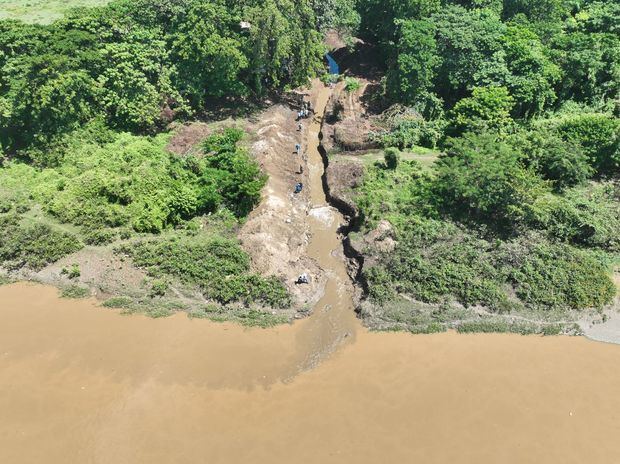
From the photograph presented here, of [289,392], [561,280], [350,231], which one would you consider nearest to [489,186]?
[561,280]

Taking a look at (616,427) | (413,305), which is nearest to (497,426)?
(616,427)

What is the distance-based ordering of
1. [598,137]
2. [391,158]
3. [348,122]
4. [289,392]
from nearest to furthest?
[289,392], [598,137], [391,158], [348,122]

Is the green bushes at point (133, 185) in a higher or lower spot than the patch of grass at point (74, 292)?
higher

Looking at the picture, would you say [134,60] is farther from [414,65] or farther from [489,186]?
[489,186]

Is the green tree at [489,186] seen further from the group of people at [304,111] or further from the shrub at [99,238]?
the shrub at [99,238]

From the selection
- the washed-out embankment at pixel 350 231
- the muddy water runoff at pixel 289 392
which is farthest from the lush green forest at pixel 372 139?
the muddy water runoff at pixel 289 392

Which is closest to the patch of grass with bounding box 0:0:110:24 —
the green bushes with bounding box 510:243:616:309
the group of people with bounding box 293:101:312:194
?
the group of people with bounding box 293:101:312:194

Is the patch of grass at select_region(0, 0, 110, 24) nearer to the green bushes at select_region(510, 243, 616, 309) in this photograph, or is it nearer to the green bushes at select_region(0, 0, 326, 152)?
the green bushes at select_region(0, 0, 326, 152)
